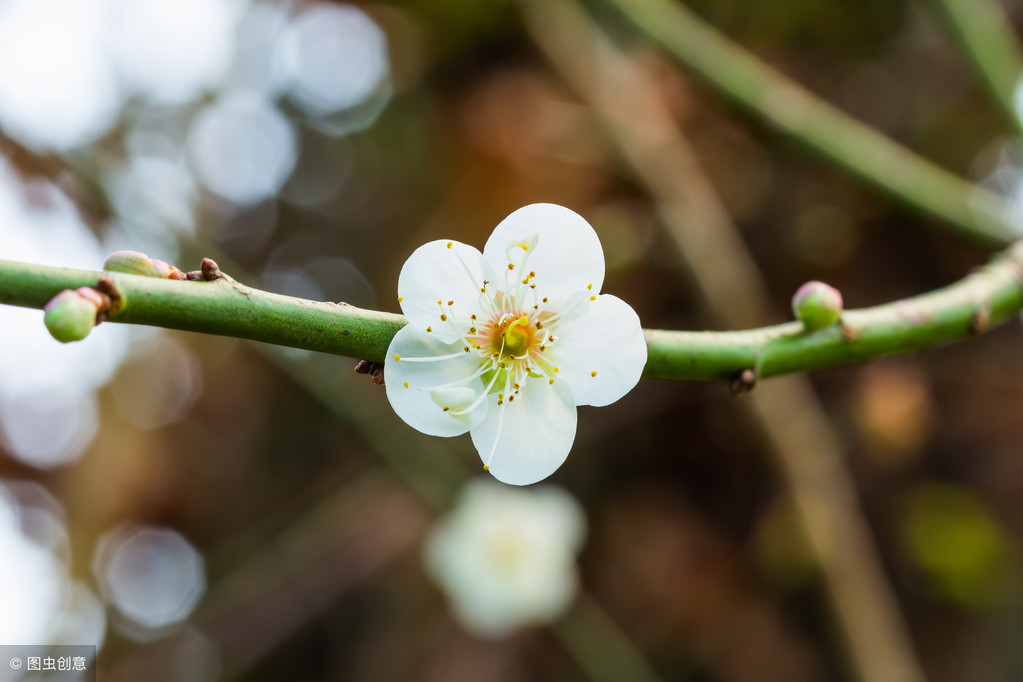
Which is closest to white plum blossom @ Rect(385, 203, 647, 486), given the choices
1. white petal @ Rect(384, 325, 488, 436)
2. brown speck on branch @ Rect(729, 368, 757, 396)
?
white petal @ Rect(384, 325, 488, 436)

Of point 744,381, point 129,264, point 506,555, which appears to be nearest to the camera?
point 129,264

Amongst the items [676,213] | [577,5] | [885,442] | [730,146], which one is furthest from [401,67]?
[885,442]

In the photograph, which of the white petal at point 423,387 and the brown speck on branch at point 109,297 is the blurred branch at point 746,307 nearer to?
the white petal at point 423,387

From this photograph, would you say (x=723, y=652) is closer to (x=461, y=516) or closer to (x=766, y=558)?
(x=766, y=558)

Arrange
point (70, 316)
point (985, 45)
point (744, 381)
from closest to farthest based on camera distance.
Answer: point (70, 316) < point (744, 381) < point (985, 45)

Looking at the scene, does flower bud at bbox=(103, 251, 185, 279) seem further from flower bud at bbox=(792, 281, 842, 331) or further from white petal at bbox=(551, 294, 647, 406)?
flower bud at bbox=(792, 281, 842, 331)

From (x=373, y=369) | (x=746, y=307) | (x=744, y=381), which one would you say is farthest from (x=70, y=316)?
(x=746, y=307)

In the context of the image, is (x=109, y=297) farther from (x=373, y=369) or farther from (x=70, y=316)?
(x=373, y=369)
